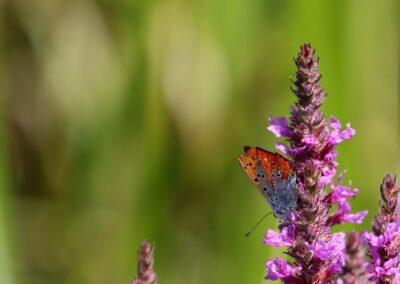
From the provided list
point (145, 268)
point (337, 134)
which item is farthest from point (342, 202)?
point (145, 268)

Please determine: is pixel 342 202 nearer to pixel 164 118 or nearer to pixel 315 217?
pixel 315 217

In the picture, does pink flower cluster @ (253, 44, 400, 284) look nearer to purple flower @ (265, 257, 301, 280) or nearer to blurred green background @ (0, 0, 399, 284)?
purple flower @ (265, 257, 301, 280)

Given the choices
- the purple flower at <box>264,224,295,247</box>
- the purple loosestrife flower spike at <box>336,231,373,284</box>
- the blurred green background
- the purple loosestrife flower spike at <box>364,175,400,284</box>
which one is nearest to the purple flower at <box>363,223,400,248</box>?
the purple loosestrife flower spike at <box>364,175,400,284</box>

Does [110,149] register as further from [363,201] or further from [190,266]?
[363,201]

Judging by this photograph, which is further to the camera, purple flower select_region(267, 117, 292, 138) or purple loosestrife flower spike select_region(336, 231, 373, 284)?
purple flower select_region(267, 117, 292, 138)

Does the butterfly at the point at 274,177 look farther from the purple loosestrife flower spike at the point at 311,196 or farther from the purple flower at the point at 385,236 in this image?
the purple flower at the point at 385,236

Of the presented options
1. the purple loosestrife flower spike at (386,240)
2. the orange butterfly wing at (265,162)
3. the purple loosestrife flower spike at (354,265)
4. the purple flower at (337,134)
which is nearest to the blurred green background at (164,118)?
the orange butterfly wing at (265,162)
